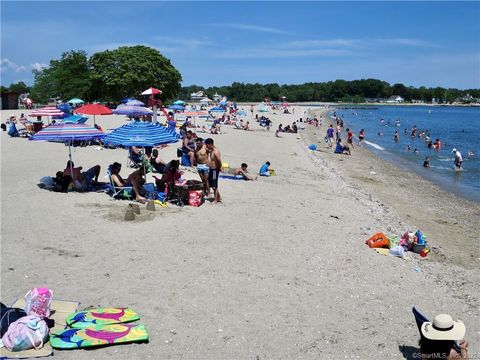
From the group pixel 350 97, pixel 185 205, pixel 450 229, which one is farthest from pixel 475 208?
pixel 350 97

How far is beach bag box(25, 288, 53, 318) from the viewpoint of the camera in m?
5.39

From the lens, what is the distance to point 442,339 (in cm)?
482

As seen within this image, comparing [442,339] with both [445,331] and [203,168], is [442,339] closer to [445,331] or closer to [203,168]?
[445,331]

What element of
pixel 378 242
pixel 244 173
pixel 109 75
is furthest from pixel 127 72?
pixel 378 242

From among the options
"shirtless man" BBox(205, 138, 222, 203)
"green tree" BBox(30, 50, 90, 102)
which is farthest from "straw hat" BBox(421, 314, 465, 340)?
"green tree" BBox(30, 50, 90, 102)

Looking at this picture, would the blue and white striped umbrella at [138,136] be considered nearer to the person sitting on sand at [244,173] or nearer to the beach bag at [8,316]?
the person sitting on sand at [244,173]

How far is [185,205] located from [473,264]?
6336 mm

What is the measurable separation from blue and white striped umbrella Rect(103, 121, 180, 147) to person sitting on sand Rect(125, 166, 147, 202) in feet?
2.75

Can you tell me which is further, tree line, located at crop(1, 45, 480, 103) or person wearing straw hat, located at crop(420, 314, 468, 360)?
tree line, located at crop(1, 45, 480, 103)

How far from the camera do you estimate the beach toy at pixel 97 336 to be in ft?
16.6

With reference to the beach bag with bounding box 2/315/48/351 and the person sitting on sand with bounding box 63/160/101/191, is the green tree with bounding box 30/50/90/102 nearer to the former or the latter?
the person sitting on sand with bounding box 63/160/101/191

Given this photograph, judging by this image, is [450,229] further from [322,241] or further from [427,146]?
[427,146]

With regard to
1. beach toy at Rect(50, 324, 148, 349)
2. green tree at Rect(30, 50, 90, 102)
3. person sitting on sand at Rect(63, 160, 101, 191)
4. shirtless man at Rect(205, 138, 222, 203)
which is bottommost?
beach toy at Rect(50, 324, 148, 349)

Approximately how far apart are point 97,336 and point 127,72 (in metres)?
50.8
